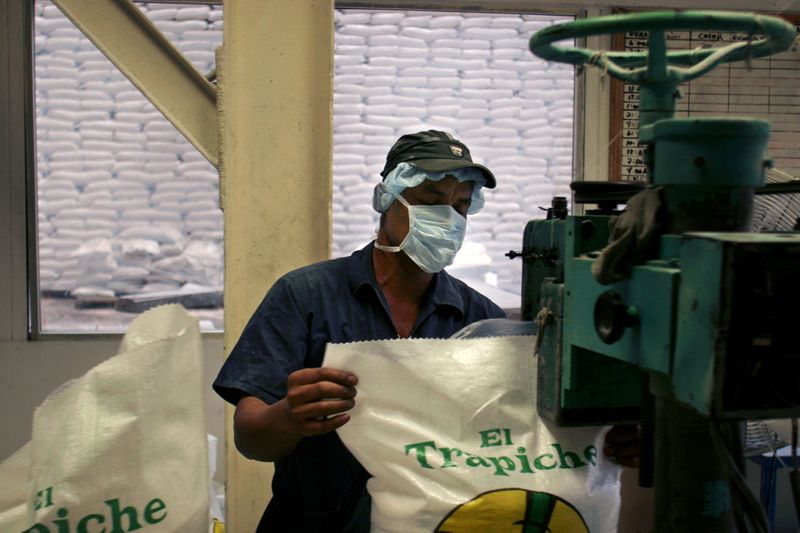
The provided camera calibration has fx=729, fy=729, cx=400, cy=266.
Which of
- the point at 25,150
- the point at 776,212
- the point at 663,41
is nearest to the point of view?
the point at 663,41

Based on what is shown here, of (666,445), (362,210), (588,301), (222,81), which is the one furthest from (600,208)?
(362,210)

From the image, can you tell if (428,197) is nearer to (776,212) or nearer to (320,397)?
(320,397)

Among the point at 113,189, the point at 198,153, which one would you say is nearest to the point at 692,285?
the point at 198,153

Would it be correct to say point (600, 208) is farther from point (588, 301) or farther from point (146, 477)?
point (146, 477)

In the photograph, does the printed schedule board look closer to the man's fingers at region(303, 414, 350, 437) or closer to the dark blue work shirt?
the dark blue work shirt

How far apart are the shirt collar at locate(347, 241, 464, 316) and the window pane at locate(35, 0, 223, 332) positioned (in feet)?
5.16

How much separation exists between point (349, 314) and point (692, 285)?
85 centimetres

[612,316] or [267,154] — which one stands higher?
[267,154]

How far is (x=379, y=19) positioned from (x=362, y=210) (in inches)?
29.7

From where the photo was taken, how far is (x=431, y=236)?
145 centimetres

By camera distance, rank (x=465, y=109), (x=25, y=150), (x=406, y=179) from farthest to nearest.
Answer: (x=465, y=109) < (x=25, y=150) < (x=406, y=179)

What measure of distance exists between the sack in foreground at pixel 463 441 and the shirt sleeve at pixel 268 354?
0.77 feet

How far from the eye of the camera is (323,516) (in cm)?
132

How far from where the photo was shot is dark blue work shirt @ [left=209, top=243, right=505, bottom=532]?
1313 millimetres
